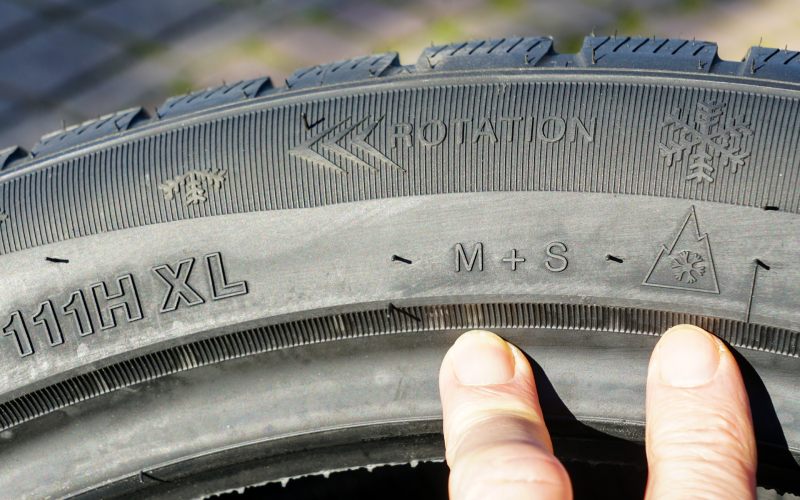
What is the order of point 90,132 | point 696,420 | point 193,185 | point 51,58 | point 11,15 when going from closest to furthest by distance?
point 696,420 < point 193,185 < point 90,132 < point 51,58 < point 11,15

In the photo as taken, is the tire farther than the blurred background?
No

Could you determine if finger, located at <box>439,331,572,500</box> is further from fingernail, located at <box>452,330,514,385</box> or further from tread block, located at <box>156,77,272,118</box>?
tread block, located at <box>156,77,272,118</box>

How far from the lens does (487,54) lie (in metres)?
1.26

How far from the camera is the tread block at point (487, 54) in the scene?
4.07ft

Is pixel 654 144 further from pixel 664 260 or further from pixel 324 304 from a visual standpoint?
pixel 324 304

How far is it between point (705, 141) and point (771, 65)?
155 mm

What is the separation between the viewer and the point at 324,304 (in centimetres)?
117

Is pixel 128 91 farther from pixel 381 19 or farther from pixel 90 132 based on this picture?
pixel 90 132

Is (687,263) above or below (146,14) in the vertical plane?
below

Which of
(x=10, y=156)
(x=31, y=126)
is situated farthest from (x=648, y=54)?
(x=31, y=126)

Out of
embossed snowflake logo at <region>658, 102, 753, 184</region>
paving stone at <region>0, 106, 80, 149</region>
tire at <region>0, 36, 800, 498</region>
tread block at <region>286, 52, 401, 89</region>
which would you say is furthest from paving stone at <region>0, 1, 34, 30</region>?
embossed snowflake logo at <region>658, 102, 753, 184</region>

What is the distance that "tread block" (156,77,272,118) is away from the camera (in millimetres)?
1286

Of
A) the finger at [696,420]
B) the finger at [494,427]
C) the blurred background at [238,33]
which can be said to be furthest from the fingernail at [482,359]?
the blurred background at [238,33]

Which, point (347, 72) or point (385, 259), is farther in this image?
point (347, 72)
